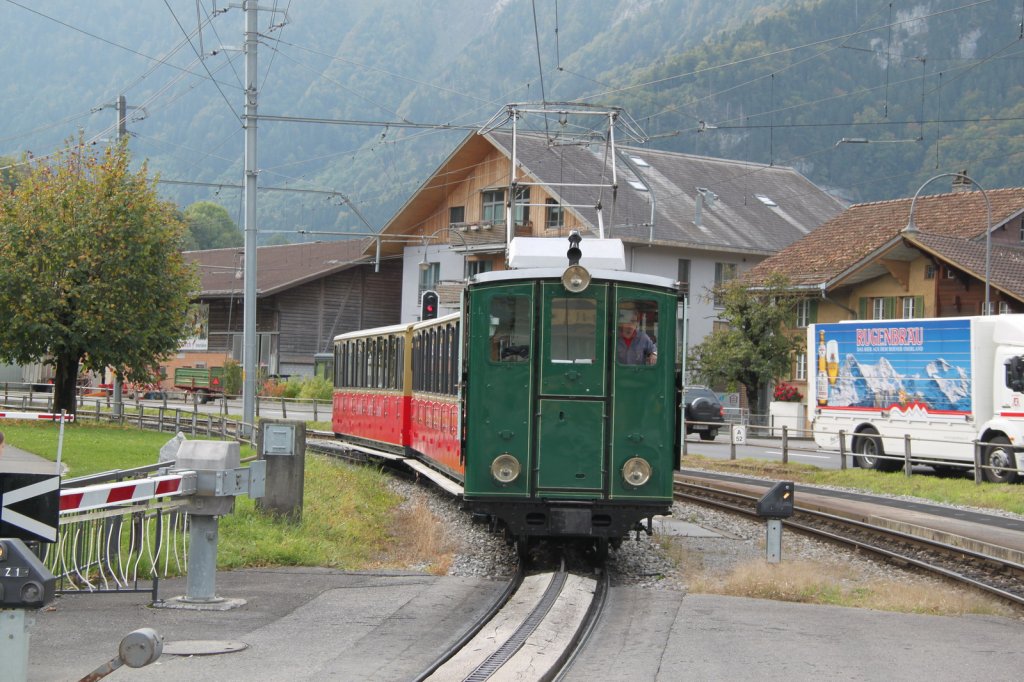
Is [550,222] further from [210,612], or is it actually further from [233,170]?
[233,170]

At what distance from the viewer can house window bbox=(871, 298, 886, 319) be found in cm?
4400

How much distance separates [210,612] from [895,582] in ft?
24.9

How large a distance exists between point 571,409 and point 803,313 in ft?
121

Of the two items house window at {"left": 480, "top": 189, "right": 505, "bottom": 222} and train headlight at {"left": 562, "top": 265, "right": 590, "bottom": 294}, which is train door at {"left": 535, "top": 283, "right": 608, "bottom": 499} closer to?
train headlight at {"left": 562, "top": 265, "right": 590, "bottom": 294}

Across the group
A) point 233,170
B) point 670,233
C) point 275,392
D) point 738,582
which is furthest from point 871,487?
point 233,170

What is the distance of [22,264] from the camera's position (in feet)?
97.0

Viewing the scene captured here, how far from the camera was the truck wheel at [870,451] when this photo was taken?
27.8 metres

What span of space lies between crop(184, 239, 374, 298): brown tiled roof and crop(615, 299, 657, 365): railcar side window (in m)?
47.6

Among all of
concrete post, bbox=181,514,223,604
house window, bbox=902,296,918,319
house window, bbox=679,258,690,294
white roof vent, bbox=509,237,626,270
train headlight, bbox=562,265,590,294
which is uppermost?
house window, bbox=679,258,690,294

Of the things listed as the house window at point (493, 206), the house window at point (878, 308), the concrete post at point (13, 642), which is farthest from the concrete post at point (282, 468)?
the house window at point (493, 206)

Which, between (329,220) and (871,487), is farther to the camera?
(329,220)

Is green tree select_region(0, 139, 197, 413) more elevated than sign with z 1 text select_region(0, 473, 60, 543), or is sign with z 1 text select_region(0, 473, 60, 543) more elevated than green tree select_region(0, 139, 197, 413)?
green tree select_region(0, 139, 197, 413)

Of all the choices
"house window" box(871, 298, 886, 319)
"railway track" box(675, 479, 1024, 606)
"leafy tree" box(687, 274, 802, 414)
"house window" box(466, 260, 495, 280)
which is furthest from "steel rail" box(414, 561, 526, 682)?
"house window" box(466, 260, 495, 280)

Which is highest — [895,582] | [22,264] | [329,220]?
[329,220]
